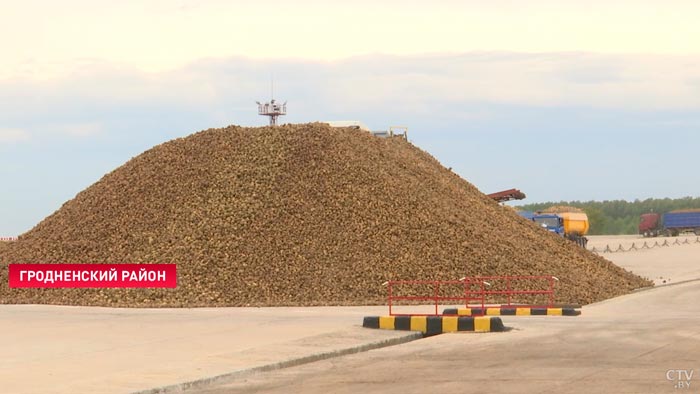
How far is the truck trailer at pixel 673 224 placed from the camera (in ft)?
364

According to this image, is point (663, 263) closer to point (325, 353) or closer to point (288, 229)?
point (288, 229)

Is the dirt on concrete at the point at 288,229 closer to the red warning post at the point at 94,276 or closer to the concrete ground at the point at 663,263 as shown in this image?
the red warning post at the point at 94,276

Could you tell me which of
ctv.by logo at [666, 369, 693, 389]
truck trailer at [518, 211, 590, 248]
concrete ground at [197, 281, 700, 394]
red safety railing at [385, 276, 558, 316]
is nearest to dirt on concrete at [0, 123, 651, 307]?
red safety railing at [385, 276, 558, 316]

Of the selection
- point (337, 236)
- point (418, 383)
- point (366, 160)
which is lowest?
point (418, 383)

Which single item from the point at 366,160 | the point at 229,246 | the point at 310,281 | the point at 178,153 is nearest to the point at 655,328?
the point at 310,281

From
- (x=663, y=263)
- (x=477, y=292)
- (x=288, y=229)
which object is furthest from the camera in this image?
(x=663, y=263)

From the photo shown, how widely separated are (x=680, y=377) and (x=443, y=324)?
28.8 ft

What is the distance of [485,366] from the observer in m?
16.5

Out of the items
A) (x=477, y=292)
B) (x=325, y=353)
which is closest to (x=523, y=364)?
(x=325, y=353)

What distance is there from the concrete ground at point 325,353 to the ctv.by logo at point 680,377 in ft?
0.39

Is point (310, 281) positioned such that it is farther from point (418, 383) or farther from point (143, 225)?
point (418, 383)

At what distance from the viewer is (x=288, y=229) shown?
36.7 m

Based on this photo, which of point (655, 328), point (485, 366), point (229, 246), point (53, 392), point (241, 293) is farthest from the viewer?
point (229, 246)

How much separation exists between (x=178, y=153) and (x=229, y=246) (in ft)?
30.8
